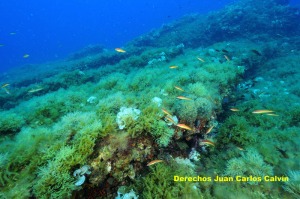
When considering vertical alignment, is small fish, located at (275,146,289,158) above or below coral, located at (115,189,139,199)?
below

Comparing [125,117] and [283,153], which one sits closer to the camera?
[125,117]

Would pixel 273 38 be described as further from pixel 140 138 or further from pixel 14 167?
pixel 14 167

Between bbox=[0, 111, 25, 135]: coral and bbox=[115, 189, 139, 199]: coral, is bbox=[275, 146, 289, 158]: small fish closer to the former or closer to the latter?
bbox=[115, 189, 139, 199]: coral

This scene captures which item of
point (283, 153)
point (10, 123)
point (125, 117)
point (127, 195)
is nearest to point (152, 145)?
point (125, 117)

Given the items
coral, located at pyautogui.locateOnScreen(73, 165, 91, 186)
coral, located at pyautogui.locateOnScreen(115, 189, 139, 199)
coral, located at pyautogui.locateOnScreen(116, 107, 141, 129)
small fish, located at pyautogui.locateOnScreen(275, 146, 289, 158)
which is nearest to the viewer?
coral, located at pyautogui.locateOnScreen(73, 165, 91, 186)

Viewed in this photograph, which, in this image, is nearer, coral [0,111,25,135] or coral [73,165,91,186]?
coral [73,165,91,186]

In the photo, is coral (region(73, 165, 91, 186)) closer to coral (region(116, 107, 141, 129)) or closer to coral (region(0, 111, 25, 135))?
coral (region(116, 107, 141, 129))

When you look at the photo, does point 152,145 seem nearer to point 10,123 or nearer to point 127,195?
point 127,195

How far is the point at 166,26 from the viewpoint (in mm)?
25531

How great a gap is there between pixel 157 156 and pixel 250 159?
2.44m

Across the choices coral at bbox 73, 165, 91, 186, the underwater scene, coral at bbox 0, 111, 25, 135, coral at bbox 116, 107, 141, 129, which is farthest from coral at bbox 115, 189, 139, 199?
coral at bbox 0, 111, 25, 135

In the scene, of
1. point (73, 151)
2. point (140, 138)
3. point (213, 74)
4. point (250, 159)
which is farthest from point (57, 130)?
point (213, 74)

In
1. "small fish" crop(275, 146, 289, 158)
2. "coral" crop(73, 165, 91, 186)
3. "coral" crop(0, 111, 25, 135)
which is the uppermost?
"coral" crop(0, 111, 25, 135)

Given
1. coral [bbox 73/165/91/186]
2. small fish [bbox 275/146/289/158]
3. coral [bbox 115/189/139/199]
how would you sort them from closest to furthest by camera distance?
1. coral [bbox 73/165/91/186]
2. coral [bbox 115/189/139/199]
3. small fish [bbox 275/146/289/158]
